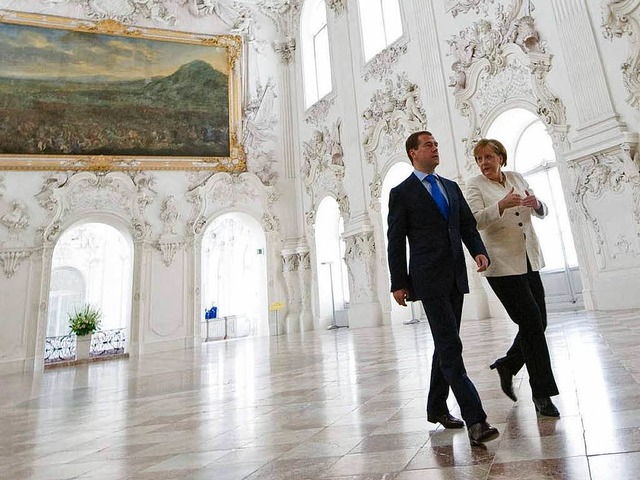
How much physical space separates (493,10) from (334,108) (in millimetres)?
5989

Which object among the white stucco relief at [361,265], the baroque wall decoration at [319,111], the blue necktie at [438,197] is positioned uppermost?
the baroque wall decoration at [319,111]

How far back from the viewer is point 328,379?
3.97m

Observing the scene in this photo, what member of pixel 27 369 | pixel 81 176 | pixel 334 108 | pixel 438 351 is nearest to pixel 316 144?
pixel 334 108

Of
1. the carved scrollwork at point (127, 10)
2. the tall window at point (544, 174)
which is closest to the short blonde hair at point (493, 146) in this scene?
the tall window at point (544, 174)

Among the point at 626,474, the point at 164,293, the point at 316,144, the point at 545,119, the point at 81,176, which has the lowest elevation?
the point at 626,474

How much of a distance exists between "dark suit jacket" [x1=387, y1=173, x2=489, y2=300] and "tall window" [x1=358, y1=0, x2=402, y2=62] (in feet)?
37.3

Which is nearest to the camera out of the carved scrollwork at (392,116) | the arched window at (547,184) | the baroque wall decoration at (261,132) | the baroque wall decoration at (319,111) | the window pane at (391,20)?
the arched window at (547,184)

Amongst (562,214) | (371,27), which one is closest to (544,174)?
(562,214)

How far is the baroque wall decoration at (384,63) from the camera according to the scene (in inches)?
467

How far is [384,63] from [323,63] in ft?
13.7

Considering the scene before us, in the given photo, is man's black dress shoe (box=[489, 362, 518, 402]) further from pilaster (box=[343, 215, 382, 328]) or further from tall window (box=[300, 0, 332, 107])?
tall window (box=[300, 0, 332, 107])

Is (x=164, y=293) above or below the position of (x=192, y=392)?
above

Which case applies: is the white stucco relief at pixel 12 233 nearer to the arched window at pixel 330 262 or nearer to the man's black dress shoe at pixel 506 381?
the arched window at pixel 330 262

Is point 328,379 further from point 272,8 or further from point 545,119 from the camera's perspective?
point 272,8
